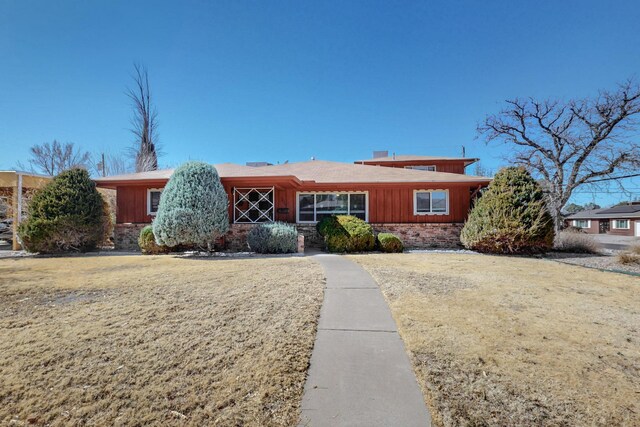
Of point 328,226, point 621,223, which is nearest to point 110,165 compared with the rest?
point 328,226

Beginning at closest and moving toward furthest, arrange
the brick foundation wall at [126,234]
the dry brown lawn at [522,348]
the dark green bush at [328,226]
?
the dry brown lawn at [522,348]
the dark green bush at [328,226]
the brick foundation wall at [126,234]

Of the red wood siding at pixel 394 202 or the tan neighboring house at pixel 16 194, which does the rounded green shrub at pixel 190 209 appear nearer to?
the red wood siding at pixel 394 202

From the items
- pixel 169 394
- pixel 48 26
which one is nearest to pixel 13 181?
pixel 48 26

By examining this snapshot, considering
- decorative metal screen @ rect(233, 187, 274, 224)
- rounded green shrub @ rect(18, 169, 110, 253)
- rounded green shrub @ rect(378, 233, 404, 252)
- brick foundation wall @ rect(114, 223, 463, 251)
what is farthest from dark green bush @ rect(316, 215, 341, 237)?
rounded green shrub @ rect(18, 169, 110, 253)

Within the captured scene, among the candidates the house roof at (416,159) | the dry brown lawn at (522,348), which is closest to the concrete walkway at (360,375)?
the dry brown lawn at (522,348)

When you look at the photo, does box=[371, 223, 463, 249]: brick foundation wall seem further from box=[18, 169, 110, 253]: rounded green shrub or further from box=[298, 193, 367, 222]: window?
box=[18, 169, 110, 253]: rounded green shrub

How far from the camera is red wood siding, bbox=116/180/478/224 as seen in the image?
12.6 m

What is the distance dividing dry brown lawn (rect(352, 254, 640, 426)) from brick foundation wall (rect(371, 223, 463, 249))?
6708 mm

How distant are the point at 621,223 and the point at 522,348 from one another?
4579 cm

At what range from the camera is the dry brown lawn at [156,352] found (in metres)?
1.91

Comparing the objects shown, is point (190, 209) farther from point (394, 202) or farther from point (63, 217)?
point (394, 202)

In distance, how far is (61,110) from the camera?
16.0 metres

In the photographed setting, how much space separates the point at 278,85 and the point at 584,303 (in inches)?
539

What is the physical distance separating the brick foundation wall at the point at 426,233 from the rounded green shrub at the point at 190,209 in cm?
690
